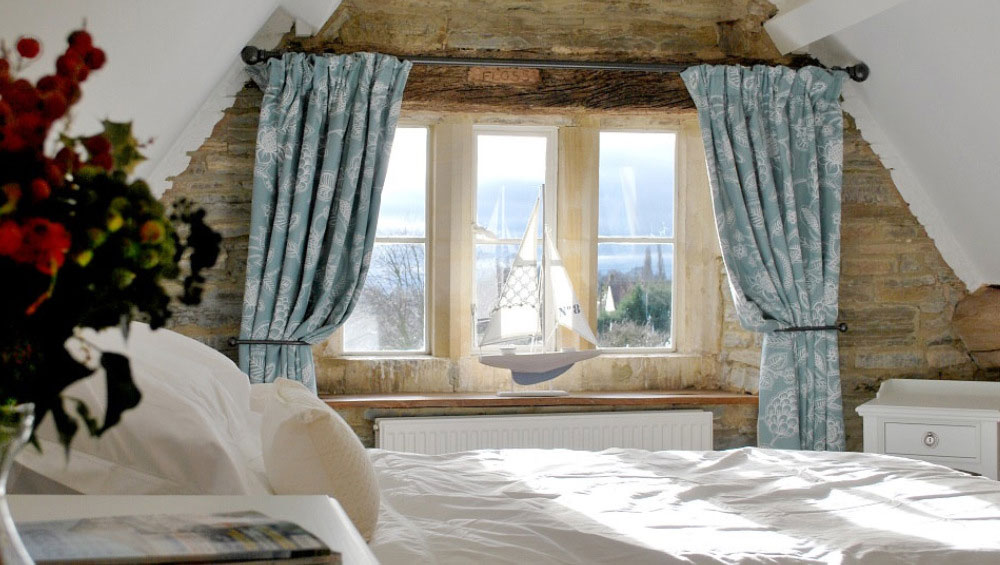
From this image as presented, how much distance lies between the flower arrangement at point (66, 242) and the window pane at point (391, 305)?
3.43 metres

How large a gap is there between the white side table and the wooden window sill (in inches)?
102

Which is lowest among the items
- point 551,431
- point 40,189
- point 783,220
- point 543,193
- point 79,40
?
Result: point 551,431

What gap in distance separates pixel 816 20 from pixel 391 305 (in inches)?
78.7

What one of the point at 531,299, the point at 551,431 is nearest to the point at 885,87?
the point at 531,299

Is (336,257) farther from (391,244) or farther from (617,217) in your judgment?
(617,217)

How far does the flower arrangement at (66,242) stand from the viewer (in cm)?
65

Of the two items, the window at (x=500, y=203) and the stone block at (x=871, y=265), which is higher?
the window at (x=500, y=203)

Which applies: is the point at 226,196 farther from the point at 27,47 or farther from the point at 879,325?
the point at 27,47

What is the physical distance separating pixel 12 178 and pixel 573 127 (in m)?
3.72

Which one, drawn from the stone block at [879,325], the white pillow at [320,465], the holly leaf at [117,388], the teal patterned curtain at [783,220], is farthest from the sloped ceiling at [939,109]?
the holly leaf at [117,388]

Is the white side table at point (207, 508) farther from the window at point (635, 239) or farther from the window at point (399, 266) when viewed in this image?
the window at point (635, 239)

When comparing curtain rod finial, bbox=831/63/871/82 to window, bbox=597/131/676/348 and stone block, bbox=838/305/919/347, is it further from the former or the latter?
stone block, bbox=838/305/919/347

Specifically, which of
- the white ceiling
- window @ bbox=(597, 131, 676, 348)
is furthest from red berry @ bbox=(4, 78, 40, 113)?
window @ bbox=(597, 131, 676, 348)

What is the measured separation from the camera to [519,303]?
13.3 feet
